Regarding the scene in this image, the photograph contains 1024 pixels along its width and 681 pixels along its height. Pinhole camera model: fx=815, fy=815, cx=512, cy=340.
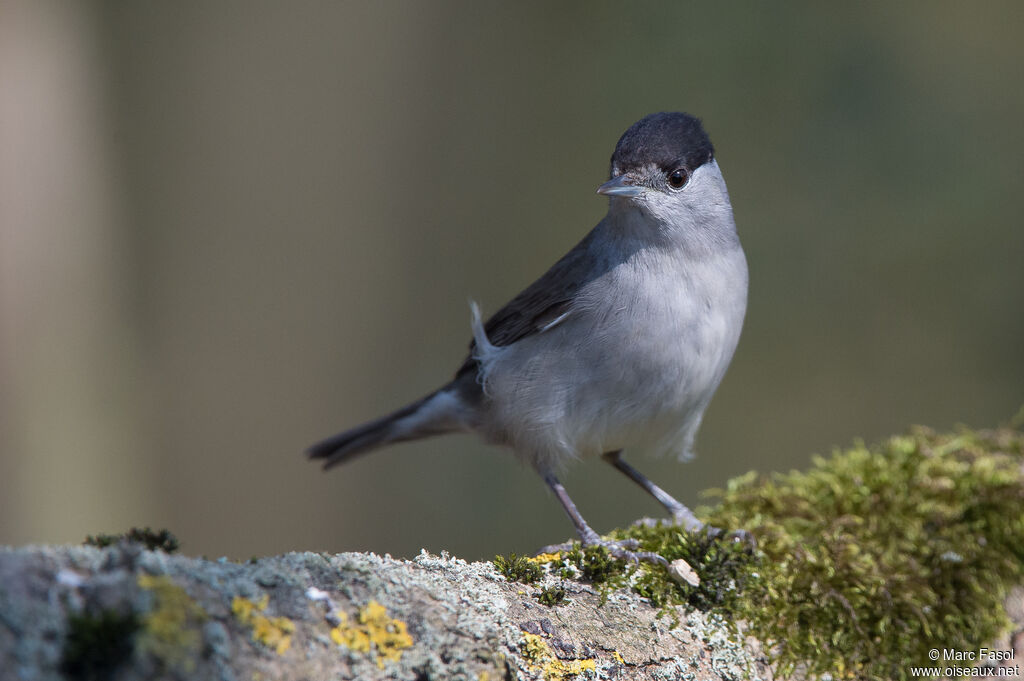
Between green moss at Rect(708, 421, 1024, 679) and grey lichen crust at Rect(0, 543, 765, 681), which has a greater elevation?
green moss at Rect(708, 421, 1024, 679)

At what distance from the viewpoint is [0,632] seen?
1432 millimetres

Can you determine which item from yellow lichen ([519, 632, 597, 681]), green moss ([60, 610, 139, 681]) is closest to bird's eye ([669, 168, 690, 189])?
yellow lichen ([519, 632, 597, 681])

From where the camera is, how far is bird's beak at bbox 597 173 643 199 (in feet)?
11.4

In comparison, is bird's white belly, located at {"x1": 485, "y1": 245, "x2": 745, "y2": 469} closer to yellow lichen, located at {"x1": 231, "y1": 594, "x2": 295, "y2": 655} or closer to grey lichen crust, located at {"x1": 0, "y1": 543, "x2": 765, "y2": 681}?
grey lichen crust, located at {"x1": 0, "y1": 543, "x2": 765, "y2": 681}

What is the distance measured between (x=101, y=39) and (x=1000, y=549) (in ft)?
27.0

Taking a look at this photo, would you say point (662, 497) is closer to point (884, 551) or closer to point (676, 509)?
point (676, 509)

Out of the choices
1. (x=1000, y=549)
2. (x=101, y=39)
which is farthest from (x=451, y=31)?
(x=1000, y=549)

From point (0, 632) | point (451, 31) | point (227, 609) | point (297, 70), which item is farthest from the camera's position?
point (451, 31)

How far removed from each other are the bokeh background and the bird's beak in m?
5.17

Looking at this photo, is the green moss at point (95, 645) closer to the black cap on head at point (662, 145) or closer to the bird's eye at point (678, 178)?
the black cap on head at point (662, 145)

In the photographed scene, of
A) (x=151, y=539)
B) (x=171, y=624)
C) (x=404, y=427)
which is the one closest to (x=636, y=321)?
(x=404, y=427)

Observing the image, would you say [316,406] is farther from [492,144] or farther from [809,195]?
[809,195]

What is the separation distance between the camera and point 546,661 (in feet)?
7.54

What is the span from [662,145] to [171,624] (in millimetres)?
2791
